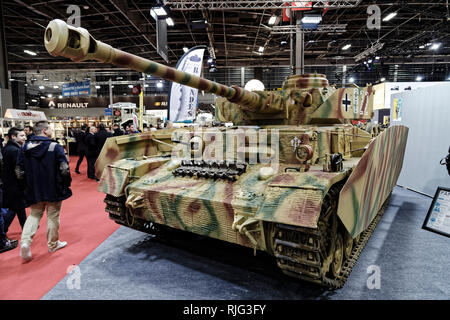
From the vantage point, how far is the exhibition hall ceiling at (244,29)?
13.2 m

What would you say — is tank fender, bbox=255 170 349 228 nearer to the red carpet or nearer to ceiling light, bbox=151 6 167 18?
the red carpet

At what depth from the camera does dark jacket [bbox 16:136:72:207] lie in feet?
14.7

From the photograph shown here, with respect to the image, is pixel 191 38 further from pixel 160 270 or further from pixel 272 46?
pixel 160 270

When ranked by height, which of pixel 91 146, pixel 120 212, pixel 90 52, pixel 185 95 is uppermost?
pixel 185 95

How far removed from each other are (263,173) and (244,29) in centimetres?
1577

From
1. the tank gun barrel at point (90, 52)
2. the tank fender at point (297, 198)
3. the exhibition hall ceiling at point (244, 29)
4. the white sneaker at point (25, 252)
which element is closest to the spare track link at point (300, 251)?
the tank fender at point (297, 198)

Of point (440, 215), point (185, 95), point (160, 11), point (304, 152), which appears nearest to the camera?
point (304, 152)

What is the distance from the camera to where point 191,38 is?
62.8ft

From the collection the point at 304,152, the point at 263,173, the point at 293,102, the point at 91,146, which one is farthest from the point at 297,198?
the point at 91,146

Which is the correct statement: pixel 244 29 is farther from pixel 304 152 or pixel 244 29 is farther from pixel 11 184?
pixel 304 152

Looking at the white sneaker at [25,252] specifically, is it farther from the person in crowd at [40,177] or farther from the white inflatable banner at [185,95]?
the white inflatable banner at [185,95]

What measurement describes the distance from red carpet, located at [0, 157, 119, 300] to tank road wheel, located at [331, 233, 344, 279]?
11.3ft

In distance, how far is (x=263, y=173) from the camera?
3791mm

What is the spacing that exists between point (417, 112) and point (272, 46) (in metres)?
14.5
